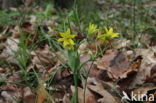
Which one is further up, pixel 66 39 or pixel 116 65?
pixel 66 39

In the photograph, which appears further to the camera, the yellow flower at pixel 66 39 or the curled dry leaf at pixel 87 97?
the curled dry leaf at pixel 87 97

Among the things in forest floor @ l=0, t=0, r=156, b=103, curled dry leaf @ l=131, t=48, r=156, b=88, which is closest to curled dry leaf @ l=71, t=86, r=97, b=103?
forest floor @ l=0, t=0, r=156, b=103

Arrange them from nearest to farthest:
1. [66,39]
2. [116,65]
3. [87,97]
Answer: [66,39]
[87,97]
[116,65]

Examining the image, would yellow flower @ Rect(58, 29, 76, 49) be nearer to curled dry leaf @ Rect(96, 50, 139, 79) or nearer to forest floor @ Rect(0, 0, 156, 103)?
forest floor @ Rect(0, 0, 156, 103)

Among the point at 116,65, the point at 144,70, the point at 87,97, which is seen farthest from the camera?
the point at 116,65

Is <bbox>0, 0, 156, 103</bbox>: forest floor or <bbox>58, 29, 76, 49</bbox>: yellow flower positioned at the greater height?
<bbox>58, 29, 76, 49</bbox>: yellow flower

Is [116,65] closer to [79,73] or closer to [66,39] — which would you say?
[79,73]

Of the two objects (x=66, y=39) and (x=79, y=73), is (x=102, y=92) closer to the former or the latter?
(x=79, y=73)

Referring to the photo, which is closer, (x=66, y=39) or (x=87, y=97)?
(x=66, y=39)

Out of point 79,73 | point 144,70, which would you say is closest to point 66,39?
point 79,73

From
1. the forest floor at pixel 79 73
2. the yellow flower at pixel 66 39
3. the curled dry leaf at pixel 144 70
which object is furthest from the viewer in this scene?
the curled dry leaf at pixel 144 70

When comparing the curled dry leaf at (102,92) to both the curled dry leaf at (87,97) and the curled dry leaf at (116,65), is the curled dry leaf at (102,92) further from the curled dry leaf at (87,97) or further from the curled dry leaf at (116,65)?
the curled dry leaf at (116,65)

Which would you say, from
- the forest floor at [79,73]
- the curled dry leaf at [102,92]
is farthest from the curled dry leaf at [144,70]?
the curled dry leaf at [102,92]
